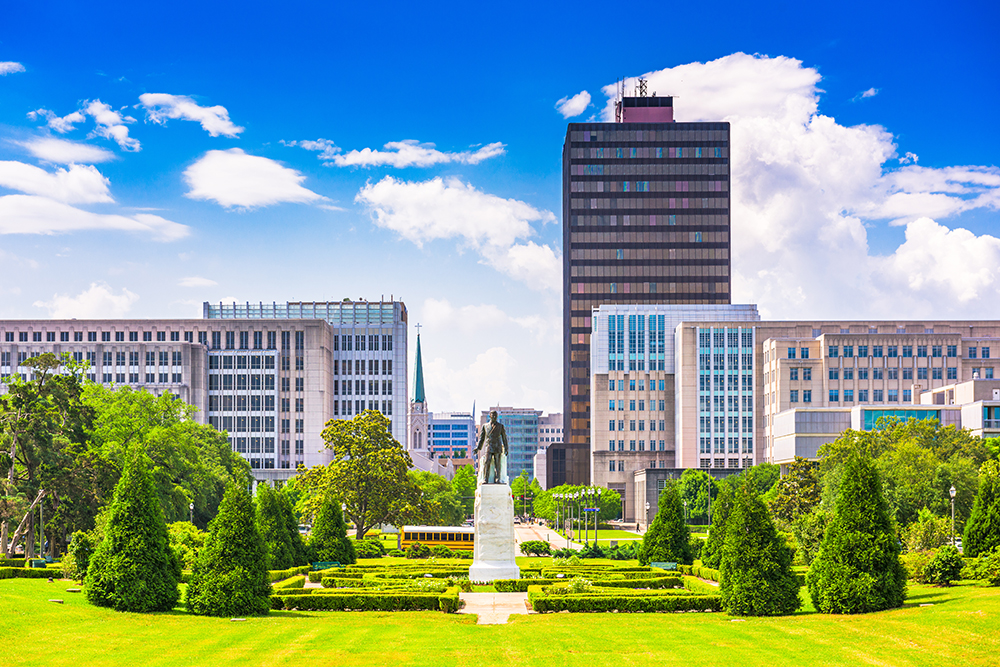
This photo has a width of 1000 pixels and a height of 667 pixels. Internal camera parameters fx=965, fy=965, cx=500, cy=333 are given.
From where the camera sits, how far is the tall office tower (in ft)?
564

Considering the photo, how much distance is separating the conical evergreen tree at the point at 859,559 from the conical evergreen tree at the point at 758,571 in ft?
3.65

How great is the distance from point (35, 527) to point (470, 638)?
40.6 meters

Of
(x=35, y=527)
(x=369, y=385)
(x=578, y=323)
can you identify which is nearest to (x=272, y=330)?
(x=369, y=385)

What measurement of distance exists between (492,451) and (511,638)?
20216 mm

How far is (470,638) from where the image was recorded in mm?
32875

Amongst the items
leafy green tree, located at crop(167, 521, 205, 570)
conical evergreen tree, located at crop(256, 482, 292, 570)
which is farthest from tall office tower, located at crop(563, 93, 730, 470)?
leafy green tree, located at crop(167, 521, 205, 570)

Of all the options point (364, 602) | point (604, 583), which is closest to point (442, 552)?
point (604, 583)

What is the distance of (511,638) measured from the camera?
32812mm

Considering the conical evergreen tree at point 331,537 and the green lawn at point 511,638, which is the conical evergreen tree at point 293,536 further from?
the green lawn at point 511,638

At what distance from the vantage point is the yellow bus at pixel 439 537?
80188 mm

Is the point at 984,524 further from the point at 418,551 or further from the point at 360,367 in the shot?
the point at 360,367

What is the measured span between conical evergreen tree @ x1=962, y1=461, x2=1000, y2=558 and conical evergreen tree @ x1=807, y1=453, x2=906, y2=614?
984 centimetres

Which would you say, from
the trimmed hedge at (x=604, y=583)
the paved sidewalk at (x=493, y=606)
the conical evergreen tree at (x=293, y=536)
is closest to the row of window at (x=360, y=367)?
the conical evergreen tree at (x=293, y=536)

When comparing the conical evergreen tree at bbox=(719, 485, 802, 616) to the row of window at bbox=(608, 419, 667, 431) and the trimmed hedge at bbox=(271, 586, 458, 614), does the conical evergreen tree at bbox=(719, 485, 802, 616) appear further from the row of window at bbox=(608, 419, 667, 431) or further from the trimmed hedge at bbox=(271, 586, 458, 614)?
the row of window at bbox=(608, 419, 667, 431)
